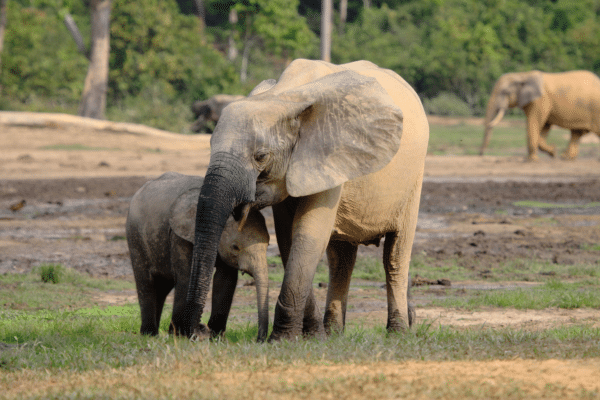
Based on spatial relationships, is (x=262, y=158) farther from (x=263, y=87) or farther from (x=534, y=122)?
(x=534, y=122)

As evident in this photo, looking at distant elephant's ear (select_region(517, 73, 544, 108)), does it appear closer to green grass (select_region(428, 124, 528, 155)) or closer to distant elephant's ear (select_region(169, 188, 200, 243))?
green grass (select_region(428, 124, 528, 155))

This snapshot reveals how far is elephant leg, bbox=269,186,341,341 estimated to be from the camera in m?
5.50

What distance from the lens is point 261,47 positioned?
132 feet

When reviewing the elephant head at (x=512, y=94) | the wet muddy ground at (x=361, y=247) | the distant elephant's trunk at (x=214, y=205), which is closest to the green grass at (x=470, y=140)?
the elephant head at (x=512, y=94)

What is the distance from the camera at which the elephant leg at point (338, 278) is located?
6.91 meters

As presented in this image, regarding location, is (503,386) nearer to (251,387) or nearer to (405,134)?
(251,387)

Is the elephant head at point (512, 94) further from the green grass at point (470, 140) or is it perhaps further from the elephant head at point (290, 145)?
the elephant head at point (290, 145)

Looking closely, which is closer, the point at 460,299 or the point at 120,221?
the point at 460,299

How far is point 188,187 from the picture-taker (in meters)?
6.21

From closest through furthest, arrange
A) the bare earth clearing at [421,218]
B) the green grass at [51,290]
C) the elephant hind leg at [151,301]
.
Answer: the elephant hind leg at [151,301] < the bare earth clearing at [421,218] < the green grass at [51,290]

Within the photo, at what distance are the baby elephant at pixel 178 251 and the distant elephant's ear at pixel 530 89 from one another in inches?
791

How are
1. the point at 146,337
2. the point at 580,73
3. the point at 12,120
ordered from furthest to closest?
the point at 580,73 < the point at 12,120 < the point at 146,337

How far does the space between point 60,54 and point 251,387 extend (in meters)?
32.7

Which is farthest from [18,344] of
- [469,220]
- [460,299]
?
[469,220]
